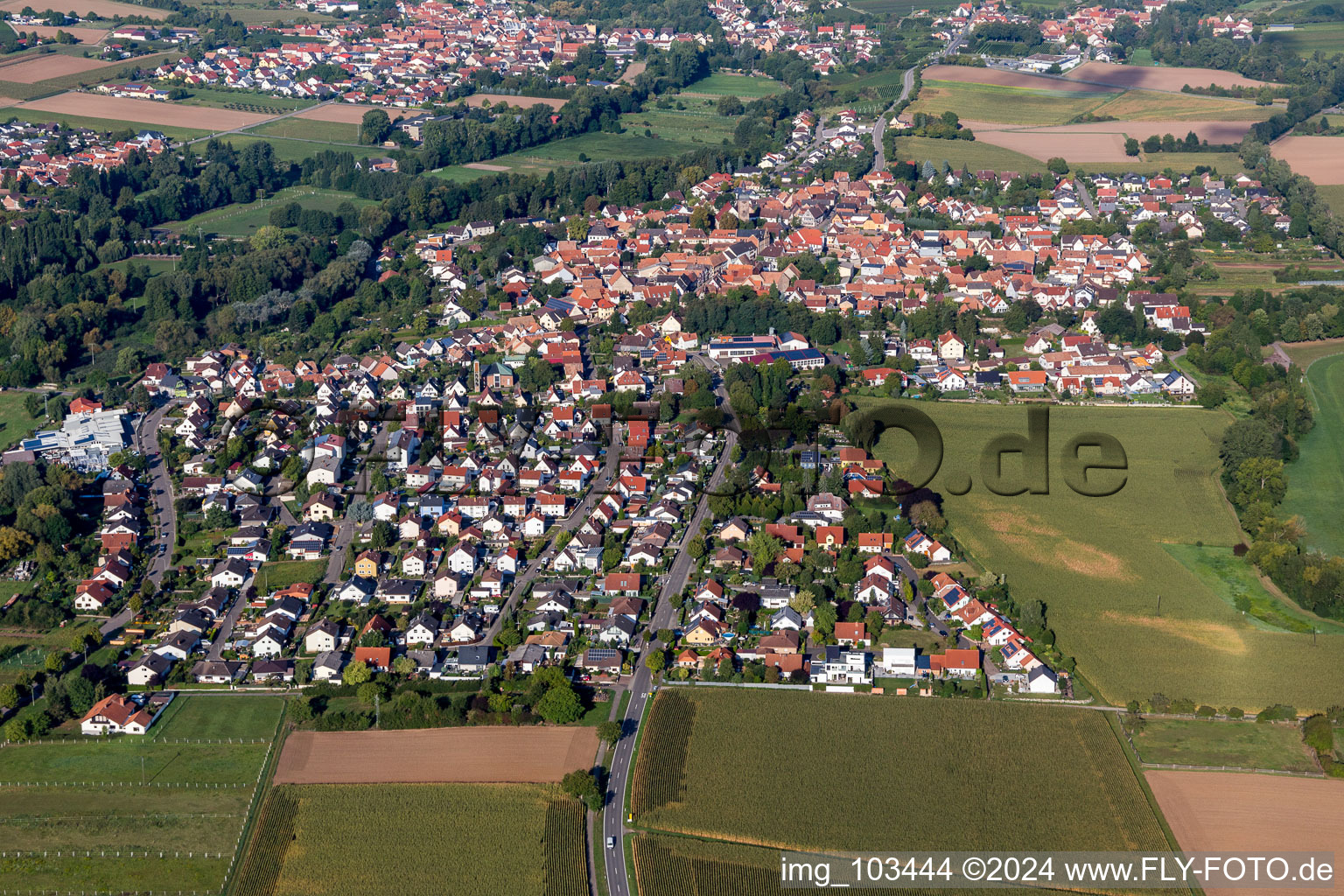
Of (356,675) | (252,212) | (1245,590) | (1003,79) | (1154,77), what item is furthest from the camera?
(1154,77)

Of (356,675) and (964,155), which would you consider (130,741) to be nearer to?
(356,675)

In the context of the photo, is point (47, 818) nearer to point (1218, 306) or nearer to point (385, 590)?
point (385, 590)

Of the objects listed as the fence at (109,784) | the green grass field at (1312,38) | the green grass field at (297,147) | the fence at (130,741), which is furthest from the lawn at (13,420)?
the green grass field at (1312,38)

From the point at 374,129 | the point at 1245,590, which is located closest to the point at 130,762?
the point at 1245,590

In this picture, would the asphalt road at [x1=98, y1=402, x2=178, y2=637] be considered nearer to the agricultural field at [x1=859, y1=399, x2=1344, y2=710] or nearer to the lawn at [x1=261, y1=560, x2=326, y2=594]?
the lawn at [x1=261, y1=560, x2=326, y2=594]

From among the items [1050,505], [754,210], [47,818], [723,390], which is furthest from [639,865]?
[754,210]

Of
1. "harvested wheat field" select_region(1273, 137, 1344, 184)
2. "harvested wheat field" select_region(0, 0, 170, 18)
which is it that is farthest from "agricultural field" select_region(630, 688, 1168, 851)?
"harvested wheat field" select_region(0, 0, 170, 18)
